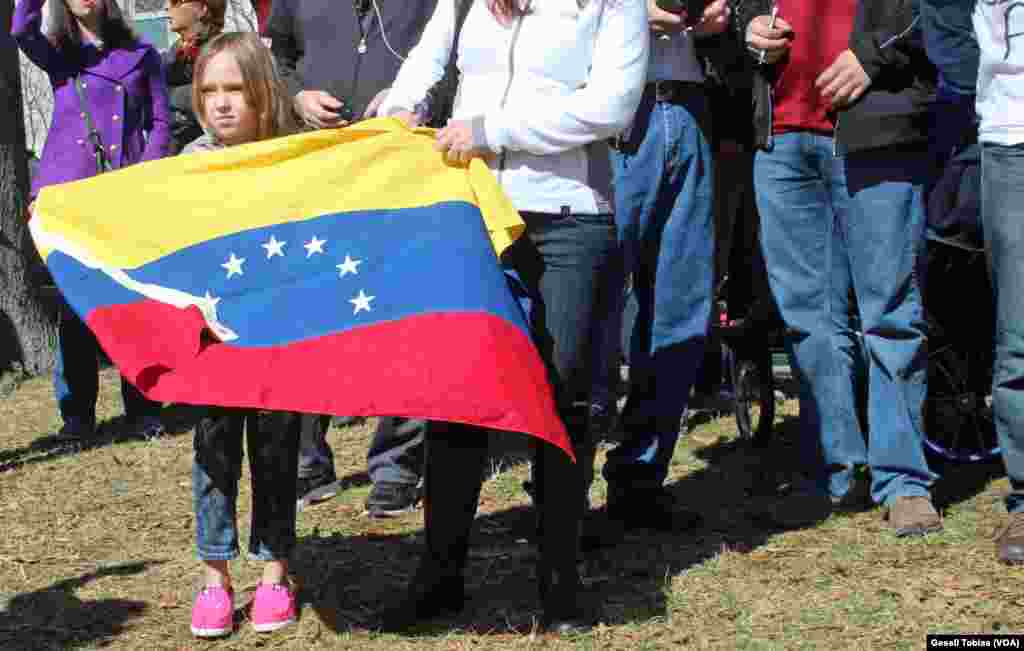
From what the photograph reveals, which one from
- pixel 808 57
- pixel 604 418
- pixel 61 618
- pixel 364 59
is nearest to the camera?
pixel 61 618

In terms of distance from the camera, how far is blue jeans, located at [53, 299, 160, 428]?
339 inches

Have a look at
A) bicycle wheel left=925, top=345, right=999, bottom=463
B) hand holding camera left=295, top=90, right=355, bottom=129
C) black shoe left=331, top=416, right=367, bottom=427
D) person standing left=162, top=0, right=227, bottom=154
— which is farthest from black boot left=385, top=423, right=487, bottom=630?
black shoe left=331, top=416, right=367, bottom=427

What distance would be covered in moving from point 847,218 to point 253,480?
7.58ft

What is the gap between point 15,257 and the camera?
34.5 feet

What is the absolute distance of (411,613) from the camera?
496 cm

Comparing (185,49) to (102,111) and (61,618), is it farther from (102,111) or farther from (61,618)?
(61,618)

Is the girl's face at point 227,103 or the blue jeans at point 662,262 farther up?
the girl's face at point 227,103

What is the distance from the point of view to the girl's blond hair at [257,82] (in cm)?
511

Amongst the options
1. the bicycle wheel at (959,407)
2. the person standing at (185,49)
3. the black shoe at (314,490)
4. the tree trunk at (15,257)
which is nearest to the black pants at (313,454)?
the black shoe at (314,490)

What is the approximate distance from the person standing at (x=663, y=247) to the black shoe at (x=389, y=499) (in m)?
0.90

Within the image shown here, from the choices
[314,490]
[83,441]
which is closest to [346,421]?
[83,441]

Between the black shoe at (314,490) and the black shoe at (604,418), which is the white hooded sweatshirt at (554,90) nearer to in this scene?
the black shoe at (604,418)

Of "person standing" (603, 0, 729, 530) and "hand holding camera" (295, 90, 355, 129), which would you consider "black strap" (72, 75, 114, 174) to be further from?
"person standing" (603, 0, 729, 530)

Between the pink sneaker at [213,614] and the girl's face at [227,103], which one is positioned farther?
the girl's face at [227,103]
